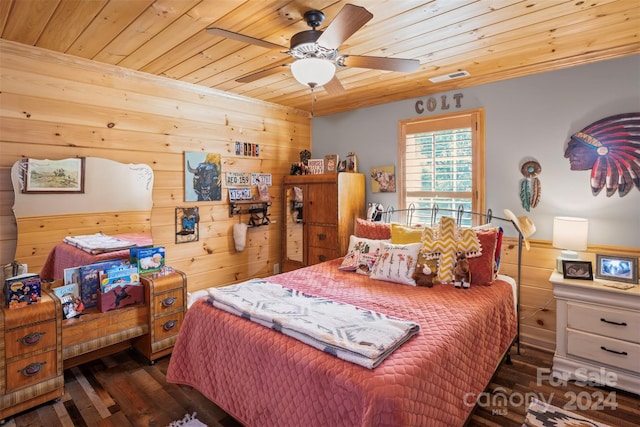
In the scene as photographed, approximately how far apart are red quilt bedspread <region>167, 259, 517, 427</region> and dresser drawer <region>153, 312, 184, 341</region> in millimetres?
626

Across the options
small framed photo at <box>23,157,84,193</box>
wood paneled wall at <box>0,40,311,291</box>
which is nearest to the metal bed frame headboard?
wood paneled wall at <box>0,40,311,291</box>

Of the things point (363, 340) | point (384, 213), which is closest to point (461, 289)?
point (363, 340)

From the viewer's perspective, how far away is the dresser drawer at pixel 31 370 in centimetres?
197

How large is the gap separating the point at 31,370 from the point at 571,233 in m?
3.64

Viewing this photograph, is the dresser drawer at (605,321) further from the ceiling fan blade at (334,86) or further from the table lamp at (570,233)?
the ceiling fan blade at (334,86)

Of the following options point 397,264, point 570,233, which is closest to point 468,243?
point 397,264

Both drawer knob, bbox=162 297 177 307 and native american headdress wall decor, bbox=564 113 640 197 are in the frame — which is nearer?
native american headdress wall decor, bbox=564 113 640 197

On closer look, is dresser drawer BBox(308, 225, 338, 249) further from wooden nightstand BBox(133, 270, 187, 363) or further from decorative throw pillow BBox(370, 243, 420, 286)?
wooden nightstand BBox(133, 270, 187, 363)

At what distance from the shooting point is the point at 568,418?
2023 millimetres

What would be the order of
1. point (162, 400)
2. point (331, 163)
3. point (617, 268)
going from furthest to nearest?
point (331, 163)
point (617, 268)
point (162, 400)

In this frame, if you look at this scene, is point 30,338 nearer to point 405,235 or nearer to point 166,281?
point 166,281

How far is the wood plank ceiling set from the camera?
1.89 meters

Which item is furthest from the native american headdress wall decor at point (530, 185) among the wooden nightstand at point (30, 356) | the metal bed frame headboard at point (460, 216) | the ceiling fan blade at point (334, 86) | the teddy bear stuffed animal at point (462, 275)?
the wooden nightstand at point (30, 356)

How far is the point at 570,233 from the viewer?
2.55 metres
